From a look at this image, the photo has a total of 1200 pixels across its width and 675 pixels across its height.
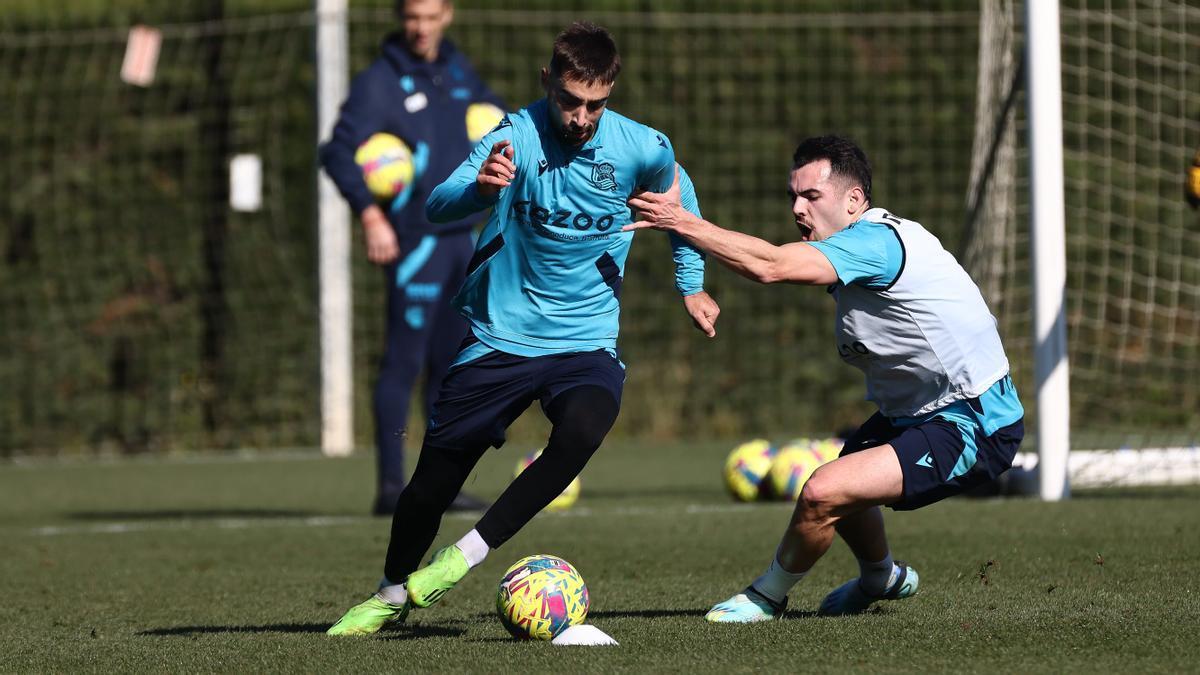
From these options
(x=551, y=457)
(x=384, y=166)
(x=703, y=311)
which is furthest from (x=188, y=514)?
(x=703, y=311)

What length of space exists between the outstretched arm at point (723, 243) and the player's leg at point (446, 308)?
3709 millimetres

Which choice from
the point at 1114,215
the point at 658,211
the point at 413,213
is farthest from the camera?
the point at 1114,215

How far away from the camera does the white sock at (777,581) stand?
5.00 metres

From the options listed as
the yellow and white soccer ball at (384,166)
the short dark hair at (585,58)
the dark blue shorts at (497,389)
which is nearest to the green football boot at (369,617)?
the dark blue shorts at (497,389)

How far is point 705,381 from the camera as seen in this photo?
13773 millimetres

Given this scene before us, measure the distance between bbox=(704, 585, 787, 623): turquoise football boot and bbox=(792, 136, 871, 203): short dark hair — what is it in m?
1.22

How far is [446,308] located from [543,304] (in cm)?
321

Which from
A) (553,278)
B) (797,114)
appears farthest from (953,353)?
(797,114)

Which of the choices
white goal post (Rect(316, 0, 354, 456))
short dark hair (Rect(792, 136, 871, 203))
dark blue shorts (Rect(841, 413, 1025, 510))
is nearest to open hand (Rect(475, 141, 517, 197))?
short dark hair (Rect(792, 136, 871, 203))

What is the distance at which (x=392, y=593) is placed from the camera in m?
5.03

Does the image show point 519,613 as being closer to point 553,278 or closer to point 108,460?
point 553,278

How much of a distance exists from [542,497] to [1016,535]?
8.34 feet

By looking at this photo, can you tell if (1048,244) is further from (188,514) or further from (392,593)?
(188,514)

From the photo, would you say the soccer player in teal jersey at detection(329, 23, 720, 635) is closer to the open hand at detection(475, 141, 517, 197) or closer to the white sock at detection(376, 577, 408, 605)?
the white sock at detection(376, 577, 408, 605)
